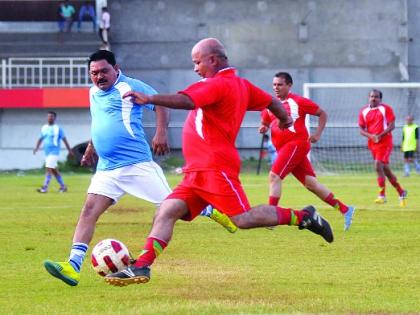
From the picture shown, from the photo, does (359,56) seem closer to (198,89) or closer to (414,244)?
(414,244)

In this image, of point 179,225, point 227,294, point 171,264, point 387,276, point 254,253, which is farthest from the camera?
point 179,225

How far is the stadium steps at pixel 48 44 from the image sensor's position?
4650 centimetres

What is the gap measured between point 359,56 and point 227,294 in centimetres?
4048

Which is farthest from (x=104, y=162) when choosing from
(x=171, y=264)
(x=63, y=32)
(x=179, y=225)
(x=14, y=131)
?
(x=63, y=32)

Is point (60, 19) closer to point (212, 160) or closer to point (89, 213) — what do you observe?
point (89, 213)

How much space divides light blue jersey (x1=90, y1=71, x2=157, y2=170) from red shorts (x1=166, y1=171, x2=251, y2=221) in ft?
5.35

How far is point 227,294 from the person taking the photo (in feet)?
30.1

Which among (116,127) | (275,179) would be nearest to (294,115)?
(275,179)

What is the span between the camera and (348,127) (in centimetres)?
4331

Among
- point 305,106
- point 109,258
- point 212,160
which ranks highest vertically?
point 212,160

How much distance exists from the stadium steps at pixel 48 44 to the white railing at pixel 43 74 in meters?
1.88

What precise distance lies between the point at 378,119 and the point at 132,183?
11741 millimetres

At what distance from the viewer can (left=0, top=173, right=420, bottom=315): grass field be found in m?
8.62

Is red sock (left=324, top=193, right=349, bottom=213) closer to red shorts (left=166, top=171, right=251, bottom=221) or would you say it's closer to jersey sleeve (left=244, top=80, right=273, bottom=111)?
jersey sleeve (left=244, top=80, right=273, bottom=111)
